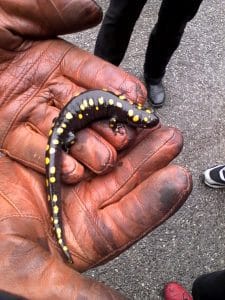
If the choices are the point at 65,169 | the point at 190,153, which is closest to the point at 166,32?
the point at 190,153

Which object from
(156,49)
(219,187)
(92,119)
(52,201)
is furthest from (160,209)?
(156,49)

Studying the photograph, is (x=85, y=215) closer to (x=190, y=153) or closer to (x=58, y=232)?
(x=58, y=232)

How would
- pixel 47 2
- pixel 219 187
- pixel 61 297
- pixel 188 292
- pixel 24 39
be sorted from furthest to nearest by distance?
pixel 219 187 → pixel 188 292 → pixel 24 39 → pixel 47 2 → pixel 61 297

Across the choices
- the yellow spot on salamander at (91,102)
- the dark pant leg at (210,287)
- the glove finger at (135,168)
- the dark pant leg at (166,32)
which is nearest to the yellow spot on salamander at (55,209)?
the glove finger at (135,168)

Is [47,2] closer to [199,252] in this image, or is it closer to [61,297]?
[61,297]

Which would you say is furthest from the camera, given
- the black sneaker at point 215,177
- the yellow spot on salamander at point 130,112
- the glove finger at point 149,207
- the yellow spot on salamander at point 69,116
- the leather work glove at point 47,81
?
the black sneaker at point 215,177

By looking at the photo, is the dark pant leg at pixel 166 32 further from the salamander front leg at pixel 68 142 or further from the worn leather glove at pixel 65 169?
the salamander front leg at pixel 68 142
